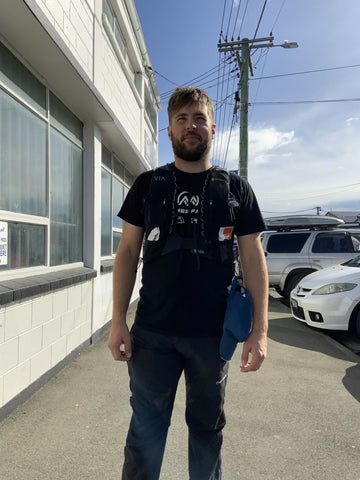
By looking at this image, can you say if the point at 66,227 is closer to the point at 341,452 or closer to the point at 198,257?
the point at 198,257

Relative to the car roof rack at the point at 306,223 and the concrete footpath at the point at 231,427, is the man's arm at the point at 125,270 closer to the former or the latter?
the concrete footpath at the point at 231,427

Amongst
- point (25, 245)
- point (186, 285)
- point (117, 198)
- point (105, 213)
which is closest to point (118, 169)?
point (117, 198)

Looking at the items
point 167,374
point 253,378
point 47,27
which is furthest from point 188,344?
point 47,27

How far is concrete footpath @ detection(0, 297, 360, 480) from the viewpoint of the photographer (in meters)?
2.27

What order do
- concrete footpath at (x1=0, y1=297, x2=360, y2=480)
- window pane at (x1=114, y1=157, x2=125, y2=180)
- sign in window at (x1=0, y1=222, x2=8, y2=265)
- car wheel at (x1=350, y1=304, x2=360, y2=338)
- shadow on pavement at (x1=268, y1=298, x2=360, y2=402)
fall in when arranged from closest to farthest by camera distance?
concrete footpath at (x1=0, y1=297, x2=360, y2=480) → sign in window at (x1=0, y1=222, x2=8, y2=265) → shadow on pavement at (x1=268, y1=298, x2=360, y2=402) → car wheel at (x1=350, y1=304, x2=360, y2=338) → window pane at (x1=114, y1=157, x2=125, y2=180)

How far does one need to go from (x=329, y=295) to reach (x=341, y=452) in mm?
3266

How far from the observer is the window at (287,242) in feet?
29.3

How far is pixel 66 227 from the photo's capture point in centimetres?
453

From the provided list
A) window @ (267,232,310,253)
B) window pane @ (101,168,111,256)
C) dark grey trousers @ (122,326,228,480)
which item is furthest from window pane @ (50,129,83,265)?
window @ (267,232,310,253)

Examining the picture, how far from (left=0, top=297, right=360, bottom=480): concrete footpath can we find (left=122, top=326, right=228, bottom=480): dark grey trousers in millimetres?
684

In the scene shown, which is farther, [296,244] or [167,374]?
[296,244]

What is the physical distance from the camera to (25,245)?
3479 mm

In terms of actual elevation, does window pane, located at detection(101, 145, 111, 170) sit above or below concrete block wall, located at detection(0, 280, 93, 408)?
above

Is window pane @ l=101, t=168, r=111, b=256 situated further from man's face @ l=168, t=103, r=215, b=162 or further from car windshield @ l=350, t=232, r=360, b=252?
car windshield @ l=350, t=232, r=360, b=252
